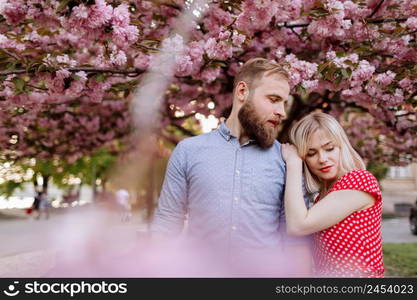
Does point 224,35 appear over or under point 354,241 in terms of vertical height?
over

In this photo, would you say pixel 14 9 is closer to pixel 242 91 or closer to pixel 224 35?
pixel 224 35

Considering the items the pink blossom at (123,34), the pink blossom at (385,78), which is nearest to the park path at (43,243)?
the pink blossom at (123,34)

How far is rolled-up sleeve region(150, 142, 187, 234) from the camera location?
103 inches

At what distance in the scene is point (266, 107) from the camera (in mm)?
2463

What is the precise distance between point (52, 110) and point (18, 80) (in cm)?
496

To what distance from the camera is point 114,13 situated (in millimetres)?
3391

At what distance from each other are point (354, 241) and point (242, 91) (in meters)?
0.96

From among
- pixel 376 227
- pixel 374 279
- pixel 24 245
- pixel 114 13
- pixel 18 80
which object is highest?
pixel 114 13

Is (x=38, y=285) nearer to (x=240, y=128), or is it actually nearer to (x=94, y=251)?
(x=240, y=128)

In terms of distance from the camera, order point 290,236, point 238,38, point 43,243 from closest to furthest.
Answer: point 290,236, point 238,38, point 43,243

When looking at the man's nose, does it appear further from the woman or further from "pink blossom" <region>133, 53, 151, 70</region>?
"pink blossom" <region>133, 53, 151, 70</region>

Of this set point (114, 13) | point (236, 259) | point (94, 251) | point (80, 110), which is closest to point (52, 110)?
point (80, 110)

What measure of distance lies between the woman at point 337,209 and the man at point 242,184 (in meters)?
0.12

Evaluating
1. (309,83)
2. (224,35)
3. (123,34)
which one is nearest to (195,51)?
(224,35)
